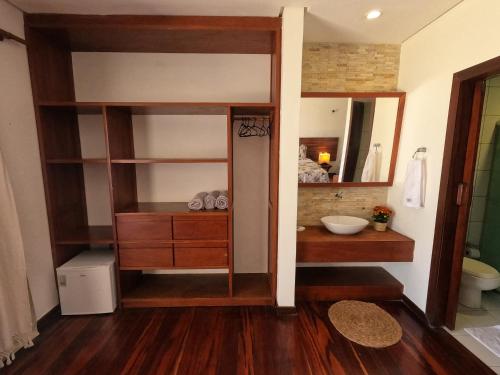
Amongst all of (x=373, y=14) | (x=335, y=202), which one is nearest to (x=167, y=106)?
(x=373, y=14)

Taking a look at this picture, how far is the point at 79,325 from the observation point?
6.29 ft

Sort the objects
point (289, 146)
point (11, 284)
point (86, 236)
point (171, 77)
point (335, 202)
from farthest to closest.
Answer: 1. point (335, 202)
2. point (171, 77)
3. point (86, 236)
4. point (289, 146)
5. point (11, 284)

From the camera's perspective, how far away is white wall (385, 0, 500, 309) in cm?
151

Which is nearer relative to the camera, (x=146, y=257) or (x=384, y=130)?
(x=146, y=257)

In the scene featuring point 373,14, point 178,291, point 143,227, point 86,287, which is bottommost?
point 178,291

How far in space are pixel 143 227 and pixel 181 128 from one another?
1.00m

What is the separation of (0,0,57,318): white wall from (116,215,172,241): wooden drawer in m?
0.61

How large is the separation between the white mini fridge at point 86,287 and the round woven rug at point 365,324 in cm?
194

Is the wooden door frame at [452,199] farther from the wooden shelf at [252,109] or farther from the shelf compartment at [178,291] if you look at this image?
the shelf compartment at [178,291]

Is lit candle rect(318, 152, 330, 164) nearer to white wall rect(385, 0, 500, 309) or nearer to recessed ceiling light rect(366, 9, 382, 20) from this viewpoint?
white wall rect(385, 0, 500, 309)

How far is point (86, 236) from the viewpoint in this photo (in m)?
2.06

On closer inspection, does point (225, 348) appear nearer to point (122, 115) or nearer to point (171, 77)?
point (122, 115)

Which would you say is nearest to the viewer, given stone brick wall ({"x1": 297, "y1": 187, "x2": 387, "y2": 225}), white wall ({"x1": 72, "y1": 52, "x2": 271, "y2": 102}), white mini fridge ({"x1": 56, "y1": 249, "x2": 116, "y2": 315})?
white mini fridge ({"x1": 56, "y1": 249, "x2": 116, "y2": 315})

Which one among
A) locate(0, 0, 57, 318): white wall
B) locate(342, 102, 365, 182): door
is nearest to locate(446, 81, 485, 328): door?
locate(342, 102, 365, 182): door
